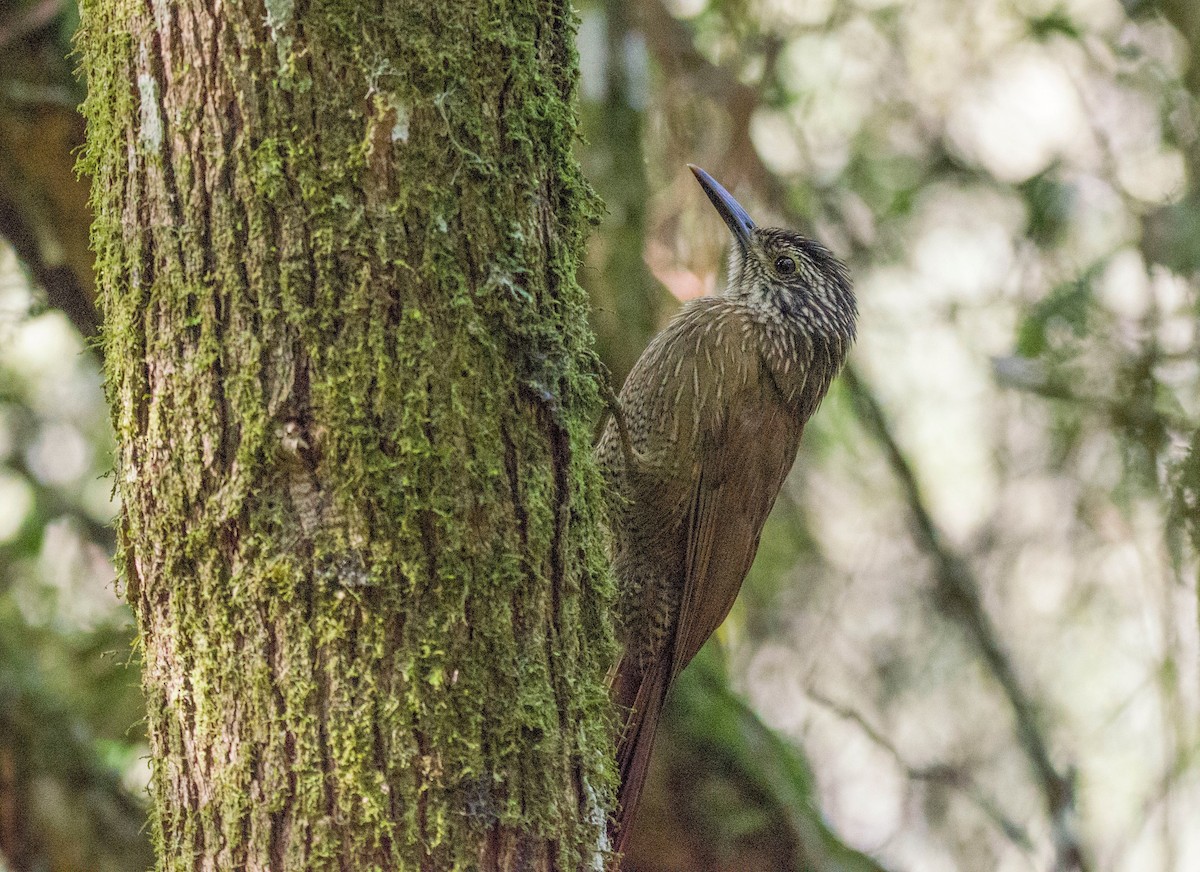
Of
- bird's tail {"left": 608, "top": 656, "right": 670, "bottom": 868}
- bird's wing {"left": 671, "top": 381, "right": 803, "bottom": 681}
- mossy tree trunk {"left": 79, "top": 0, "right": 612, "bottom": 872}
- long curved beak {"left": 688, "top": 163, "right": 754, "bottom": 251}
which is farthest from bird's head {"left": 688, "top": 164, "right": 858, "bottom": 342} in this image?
mossy tree trunk {"left": 79, "top": 0, "right": 612, "bottom": 872}

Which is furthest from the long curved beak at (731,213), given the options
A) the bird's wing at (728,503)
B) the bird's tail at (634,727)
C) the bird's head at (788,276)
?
the bird's tail at (634,727)

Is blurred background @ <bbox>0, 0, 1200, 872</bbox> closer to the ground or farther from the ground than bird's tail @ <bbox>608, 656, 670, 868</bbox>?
farther from the ground

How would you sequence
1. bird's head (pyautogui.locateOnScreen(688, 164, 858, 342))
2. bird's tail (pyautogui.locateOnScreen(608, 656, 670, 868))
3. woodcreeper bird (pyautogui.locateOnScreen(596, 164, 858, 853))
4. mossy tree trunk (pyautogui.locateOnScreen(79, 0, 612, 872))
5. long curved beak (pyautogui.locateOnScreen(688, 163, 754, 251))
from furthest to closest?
long curved beak (pyautogui.locateOnScreen(688, 163, 754, 251)), bird's head (pyautogui.locateOnScreen(688, 164, 858, 342)), woodcreeper bird (pyautogui.locateOnScreen(596, 164, 858, 853)), bird's tail (pyautogui.locateOnScreen(608, 656, 670, 868)), mossy tree trunk (pyautogui.locateOnScreen(79, 0, 612, 872))

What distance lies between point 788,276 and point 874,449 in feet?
4.39

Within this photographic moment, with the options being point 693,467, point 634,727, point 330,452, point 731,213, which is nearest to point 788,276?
point 731,213

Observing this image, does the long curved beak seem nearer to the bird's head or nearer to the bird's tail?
the bird's head

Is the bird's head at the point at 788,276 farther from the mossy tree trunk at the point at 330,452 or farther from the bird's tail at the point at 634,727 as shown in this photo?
the mossy tree trunk at the point at 330,452

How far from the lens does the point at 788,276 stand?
12.2 ft

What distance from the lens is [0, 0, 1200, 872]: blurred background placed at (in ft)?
12.4

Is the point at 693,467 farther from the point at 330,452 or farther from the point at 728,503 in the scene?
the point at 330,452

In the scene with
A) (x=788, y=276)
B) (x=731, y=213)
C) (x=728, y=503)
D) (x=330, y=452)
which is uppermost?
(x=731, y=213)

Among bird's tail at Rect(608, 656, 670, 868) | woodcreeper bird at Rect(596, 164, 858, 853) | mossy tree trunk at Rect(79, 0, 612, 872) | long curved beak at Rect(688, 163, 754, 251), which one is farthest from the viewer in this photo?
long curved beak at Rect(688, 163, 754, 251)

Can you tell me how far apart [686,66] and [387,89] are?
9.13ft

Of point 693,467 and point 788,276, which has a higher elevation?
point 788,276
